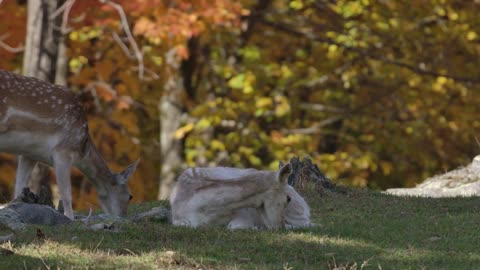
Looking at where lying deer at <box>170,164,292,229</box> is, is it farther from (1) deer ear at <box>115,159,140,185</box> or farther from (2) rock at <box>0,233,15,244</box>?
(1) deer ear at <box>115,159,140,185</box>

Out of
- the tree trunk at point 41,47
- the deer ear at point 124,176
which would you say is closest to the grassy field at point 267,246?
the deer ear at point 124,176

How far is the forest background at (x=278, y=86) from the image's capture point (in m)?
19.4

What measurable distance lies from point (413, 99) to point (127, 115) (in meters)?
6.65

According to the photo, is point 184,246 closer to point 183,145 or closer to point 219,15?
point 219,15

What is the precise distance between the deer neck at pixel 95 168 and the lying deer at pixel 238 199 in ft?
11.0

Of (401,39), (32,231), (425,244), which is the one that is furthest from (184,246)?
(401,39)

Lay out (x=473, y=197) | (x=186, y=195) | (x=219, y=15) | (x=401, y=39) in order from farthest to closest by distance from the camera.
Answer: (x=401, y=39) → (x=219, y=15) → (x=473, y=197) → (x=186, y=195)

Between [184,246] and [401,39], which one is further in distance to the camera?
[401,39]

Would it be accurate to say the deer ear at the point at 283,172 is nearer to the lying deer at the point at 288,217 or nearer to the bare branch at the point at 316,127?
the lying deer at the point at 288,217

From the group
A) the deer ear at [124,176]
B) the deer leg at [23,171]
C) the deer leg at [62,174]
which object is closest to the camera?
the deer leg at [62,174]

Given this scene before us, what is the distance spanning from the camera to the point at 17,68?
2039 cm

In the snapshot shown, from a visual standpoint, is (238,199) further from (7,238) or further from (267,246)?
(7,238)

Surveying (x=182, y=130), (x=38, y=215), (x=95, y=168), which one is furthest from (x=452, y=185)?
(x=182, y=130)

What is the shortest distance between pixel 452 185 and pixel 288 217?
510 centimetres
